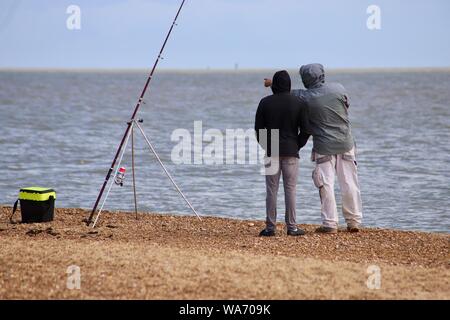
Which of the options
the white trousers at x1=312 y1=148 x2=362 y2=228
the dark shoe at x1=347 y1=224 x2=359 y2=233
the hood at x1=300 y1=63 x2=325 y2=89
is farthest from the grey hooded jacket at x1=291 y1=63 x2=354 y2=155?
the dark shoe at x1=347 y1=224 x2=359 y2=233

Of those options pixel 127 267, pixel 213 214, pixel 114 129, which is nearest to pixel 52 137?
pixel 114 129

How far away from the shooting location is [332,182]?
10.5 m

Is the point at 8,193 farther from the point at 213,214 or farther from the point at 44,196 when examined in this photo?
the point at 44,196

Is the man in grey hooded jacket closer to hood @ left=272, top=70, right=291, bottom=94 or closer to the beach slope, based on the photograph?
hood @ left=272, top=70, right=291, bottom=94

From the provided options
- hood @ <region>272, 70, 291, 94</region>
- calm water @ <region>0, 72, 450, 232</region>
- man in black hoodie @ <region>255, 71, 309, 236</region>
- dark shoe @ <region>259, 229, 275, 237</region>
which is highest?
hood @ <region>272, 70, 291, 94</region>

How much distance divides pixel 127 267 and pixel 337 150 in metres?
3.15

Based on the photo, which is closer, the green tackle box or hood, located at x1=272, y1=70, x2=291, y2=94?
hood, located at x1=272, y1=70, x2=291, y2=94

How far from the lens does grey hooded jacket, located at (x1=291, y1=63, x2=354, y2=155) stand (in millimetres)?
10352

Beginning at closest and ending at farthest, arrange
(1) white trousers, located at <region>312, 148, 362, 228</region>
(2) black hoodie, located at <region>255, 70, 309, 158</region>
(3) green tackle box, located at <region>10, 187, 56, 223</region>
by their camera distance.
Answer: (2) black hoodie, located at <region>255, 70, 309, 158</region> < (1) white trousers, located at <region>312, 148, 362, 228</region> < (3) green tackle box, located at <region>10, 187, 56, 223</region>

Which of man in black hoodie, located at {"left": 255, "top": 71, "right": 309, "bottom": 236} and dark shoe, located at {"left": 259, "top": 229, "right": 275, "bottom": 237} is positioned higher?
man in black hoodie, located at {"left": 255, "top": 71, "right": 309, "bottom": 236}

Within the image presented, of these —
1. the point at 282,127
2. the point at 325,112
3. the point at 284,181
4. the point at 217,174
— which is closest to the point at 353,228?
the point at 284,181

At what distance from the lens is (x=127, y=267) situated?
817 cm

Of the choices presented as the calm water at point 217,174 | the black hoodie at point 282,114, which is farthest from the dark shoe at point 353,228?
the calm water at point 217,174

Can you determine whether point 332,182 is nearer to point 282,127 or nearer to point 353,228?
point 353,228
